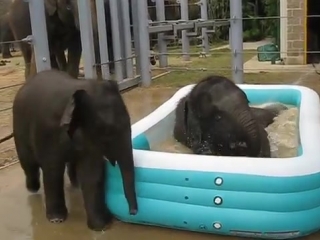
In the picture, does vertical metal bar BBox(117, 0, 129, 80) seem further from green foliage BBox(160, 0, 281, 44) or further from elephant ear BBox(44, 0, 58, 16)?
green foliage BBox(160, 0, 281, 44)

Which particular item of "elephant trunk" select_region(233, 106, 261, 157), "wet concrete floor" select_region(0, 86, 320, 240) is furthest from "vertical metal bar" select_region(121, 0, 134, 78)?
"elephant trunk" select_region(233, 106, 261, 157)

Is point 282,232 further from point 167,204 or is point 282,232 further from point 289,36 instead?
point 289,36

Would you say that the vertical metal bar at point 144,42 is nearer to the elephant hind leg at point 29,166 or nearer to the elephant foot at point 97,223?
the elephant hind leg at point 29,166

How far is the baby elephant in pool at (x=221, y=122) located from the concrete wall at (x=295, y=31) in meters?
6.11

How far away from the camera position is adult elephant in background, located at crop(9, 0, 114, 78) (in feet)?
23.4

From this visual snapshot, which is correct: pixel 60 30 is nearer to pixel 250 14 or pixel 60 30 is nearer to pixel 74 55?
pixel 74 55

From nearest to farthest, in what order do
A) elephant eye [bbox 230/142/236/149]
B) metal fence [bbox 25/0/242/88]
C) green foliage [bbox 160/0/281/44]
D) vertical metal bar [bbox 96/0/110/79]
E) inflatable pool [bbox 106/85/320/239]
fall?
inflatable pool [bbox 106/85/320/239] → elephant eye [bbox 230/142/236/149] → metal fence [bbox 25/0/242/88] → vertical metal bar [bbox 96/0/110/79] → green foliage [bbox 160/0/281/44]

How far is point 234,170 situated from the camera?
2936mm

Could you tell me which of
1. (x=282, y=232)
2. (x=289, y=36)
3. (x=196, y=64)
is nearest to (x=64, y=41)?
(x=196, y=64)

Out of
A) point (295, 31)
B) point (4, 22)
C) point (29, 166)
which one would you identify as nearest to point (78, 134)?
point (29, 166)

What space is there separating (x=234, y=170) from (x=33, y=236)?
Result: 1.20m

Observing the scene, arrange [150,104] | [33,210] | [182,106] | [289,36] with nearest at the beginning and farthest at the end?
1. [33,210]
2. [182,106]
3. [150,104]
4. [289,36]

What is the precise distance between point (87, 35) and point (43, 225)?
12.0 feet

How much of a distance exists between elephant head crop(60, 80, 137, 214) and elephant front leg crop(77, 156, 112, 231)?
0.29ft
